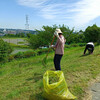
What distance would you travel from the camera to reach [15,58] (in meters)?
13.1

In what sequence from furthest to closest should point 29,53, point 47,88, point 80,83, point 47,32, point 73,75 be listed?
point 29,53, point 47,32, point 73,75, point 80,83, point 47,88

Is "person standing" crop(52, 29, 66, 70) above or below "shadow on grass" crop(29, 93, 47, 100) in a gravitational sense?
above

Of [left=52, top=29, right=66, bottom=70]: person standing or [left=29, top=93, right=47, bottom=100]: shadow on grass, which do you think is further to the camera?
[left=52, top=29, right=66, bottom=70]: person standing

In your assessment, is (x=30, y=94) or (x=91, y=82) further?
(x=91, y=82)

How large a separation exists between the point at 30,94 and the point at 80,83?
4.70ft

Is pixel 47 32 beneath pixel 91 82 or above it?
above

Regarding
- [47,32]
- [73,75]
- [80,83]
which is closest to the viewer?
[80,83]

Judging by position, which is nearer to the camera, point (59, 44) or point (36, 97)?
point (36, 97)

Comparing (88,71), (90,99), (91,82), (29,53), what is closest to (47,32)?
(29,53)

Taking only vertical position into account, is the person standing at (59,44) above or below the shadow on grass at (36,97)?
above

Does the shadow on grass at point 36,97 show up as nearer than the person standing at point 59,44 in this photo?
Yes

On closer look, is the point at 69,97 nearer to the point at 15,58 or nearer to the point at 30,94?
the point at 30,94

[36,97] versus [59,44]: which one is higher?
[59,44]

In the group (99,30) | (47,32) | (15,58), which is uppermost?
(99,30)
